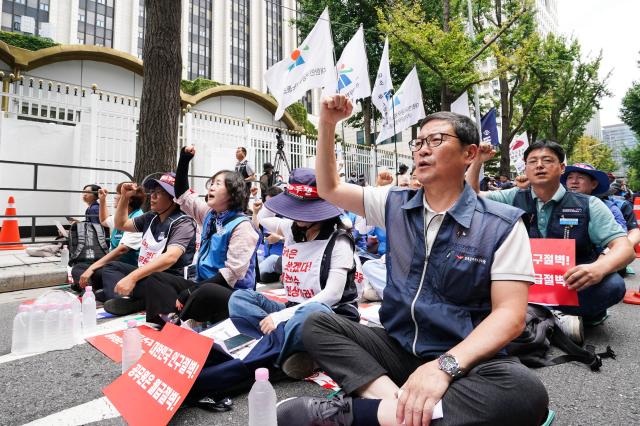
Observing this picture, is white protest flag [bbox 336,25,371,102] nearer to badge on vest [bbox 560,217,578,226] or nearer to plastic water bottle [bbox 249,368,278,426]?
badge on vest [bbox 560,217,578,226]

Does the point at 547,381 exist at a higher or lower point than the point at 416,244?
lower

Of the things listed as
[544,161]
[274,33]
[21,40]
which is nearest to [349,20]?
[21,40]

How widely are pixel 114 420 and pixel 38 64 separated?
11.8m

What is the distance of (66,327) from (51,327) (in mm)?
95

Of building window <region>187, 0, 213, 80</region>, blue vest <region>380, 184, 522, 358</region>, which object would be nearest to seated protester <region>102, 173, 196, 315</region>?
blue vest <region>380, 184, 522, 358</region>

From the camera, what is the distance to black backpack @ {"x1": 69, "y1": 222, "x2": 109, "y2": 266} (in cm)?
470

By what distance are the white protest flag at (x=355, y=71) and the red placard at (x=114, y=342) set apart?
270 inches

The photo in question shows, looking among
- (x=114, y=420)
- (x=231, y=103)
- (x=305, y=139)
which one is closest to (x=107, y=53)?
(x=231, y=103)

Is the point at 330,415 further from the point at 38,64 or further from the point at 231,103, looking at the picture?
the point at 231,103

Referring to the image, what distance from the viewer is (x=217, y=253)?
3.25 meters

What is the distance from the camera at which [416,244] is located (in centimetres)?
168

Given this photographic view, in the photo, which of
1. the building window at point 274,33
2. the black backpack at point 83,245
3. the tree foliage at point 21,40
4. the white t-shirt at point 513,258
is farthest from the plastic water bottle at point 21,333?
the building window at point 274,33

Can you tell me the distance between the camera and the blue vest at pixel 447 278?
1.53 meters

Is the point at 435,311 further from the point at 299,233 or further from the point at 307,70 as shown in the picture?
the point at 307,70
